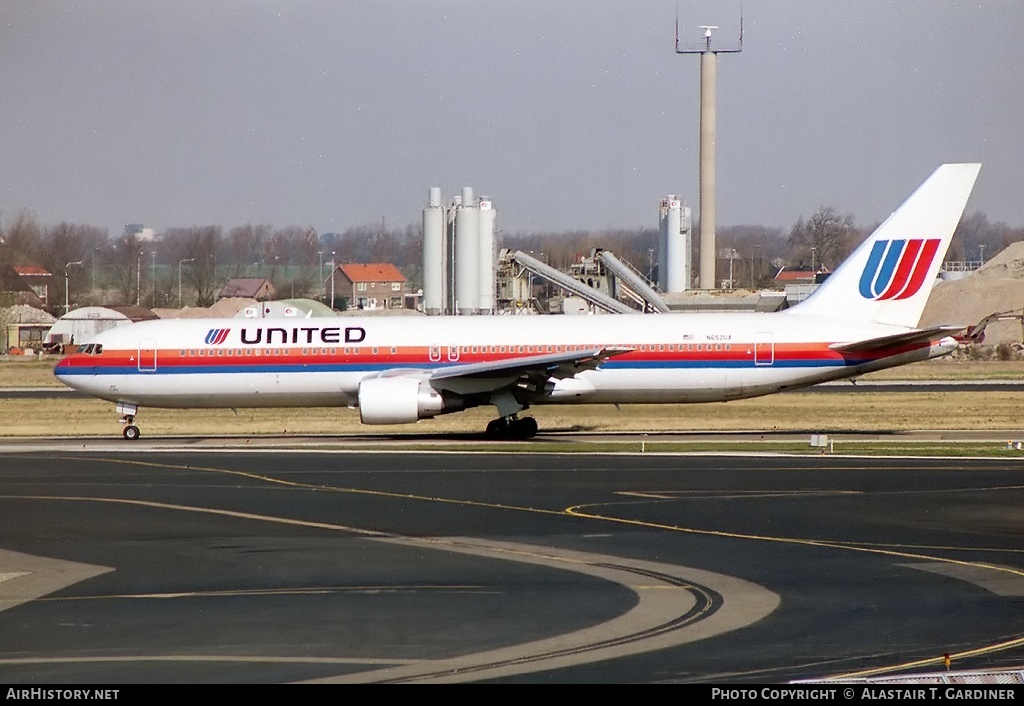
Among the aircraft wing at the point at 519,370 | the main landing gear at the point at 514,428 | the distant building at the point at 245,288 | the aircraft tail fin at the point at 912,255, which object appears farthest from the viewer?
the distant building at the point at 245,288

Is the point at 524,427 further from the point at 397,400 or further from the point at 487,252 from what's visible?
the point at 487,252

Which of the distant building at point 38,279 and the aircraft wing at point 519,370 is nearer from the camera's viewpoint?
the aircraft wing at point 519,370

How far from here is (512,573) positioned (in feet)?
51.5

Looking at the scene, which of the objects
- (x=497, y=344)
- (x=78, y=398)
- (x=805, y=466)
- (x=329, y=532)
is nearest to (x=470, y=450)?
(x=497, y=344)

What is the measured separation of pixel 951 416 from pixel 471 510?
2416 cm

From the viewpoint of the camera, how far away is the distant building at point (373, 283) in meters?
135

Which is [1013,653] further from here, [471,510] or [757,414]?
[757,414]

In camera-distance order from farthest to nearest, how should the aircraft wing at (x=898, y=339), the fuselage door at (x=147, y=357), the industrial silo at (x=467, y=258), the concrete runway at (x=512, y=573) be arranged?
1. the industrial silo at (x=467, y=258)
2. the fuselage door at (x=147, y=357)
3. the aircraft wing at (x=898, y=339)
4. the concrete runway at (x=512, y=573)

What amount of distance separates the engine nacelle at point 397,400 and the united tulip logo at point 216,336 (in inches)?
194

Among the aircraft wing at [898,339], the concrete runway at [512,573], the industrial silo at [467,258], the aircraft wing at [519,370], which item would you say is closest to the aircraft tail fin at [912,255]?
the aircraft wing at [898,339]

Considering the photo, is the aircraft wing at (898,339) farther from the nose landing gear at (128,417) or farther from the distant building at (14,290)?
the distant building at (14,290)

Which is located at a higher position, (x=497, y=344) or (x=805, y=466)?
(x=497, y=344)

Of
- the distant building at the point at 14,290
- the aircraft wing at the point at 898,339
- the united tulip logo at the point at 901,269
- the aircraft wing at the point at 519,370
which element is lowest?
the aircraft wing at the point at 519,370

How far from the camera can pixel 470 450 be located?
32375mm
